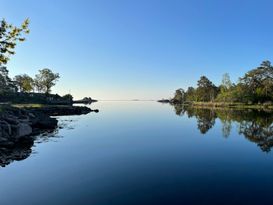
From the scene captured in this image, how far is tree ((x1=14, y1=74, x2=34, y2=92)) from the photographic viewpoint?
140 meters

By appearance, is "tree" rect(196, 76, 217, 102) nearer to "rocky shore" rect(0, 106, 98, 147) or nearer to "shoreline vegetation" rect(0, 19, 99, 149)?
"shoreline vegetation" rect(0, 19, 99, 149)

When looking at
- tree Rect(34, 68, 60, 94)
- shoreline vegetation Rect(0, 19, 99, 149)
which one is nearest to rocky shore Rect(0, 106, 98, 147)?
shoreline vegetation Rect(0, 19, 99, 149)

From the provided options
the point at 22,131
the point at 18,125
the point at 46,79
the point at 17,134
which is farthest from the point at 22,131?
the point at 46,79

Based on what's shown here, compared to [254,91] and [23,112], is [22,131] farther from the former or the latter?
[254,91]

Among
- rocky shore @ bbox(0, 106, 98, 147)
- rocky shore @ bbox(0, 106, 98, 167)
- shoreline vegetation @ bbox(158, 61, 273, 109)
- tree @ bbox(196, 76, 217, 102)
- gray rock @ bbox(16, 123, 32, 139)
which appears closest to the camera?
rocky shore @ bbox(0, 106, 98, 167)

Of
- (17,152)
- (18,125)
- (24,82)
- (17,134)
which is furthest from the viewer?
(24,82)

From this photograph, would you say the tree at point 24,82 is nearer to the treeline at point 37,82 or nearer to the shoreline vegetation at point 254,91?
the treeline at point 37,82

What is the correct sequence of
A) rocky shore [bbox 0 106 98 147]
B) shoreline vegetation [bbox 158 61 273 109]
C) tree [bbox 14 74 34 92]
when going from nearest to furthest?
rocky shore [bbox 0 106 98 147] → shoreline vegetation [bbox 158 61 273 109] → tree [bbox 14 74 34 92]

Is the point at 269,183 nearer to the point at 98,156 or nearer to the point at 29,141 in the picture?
the point at 98,156

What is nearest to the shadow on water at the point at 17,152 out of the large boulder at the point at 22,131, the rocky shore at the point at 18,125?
the rocky shore at the point at 18,125

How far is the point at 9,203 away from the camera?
14312 millimetres

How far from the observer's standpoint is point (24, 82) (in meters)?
142

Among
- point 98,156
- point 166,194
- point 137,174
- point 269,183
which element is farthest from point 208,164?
point 98,156

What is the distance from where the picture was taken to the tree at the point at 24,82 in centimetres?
14050
